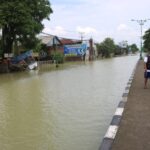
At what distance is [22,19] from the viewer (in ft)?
121

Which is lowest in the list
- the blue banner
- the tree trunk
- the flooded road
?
the flooded road

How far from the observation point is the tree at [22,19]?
36.5 metres

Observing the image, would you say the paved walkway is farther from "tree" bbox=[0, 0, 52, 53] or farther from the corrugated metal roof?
the corrugated metal roof

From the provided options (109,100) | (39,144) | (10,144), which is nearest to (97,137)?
(39,144)

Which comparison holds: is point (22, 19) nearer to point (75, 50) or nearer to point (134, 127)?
point (134, 127)

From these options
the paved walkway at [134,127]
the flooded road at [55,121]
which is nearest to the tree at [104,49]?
the flooded road at [55,121]

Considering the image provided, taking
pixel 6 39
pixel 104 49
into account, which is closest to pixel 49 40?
pixel 6 39

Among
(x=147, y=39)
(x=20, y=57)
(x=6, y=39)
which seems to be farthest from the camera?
(x=147, y=39)

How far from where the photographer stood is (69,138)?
8.30 metres

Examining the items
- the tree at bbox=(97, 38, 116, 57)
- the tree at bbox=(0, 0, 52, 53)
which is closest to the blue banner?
the tree at bbox=(0, 0, 52, 53)

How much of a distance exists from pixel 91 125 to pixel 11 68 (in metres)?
33.1

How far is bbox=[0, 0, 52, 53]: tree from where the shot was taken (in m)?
36.5

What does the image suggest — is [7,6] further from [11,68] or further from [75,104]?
[75,104]

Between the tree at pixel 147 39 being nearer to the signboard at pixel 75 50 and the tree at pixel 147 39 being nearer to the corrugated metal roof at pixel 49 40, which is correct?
the signboard at pixel 75 50
